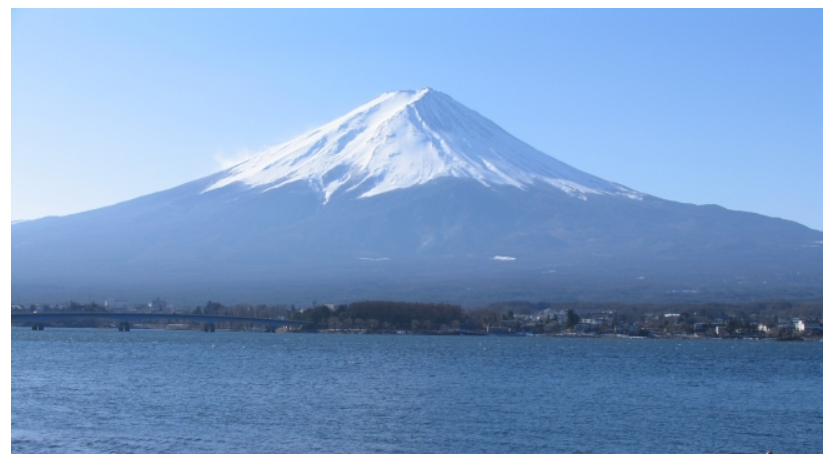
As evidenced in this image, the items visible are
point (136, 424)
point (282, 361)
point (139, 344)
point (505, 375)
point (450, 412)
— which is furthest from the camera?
point (139, 344)

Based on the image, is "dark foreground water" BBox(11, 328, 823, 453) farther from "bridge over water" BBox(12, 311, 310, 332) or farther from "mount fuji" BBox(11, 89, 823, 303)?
"mount fuji" BBox(11, 89, 823, 303)

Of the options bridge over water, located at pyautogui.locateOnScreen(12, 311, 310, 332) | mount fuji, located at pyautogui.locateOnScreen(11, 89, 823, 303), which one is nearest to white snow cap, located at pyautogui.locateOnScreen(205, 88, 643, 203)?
mount fuji, located at pyautogui.locateOnScreen(11, 89, 823, 303)

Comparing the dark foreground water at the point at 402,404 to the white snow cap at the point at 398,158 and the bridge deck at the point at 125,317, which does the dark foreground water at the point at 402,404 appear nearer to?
the bridge deck at the point at 125,317

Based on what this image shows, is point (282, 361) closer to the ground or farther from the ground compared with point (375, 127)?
closer to the ground

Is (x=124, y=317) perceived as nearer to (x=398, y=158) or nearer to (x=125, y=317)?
(x=125, y=317)
